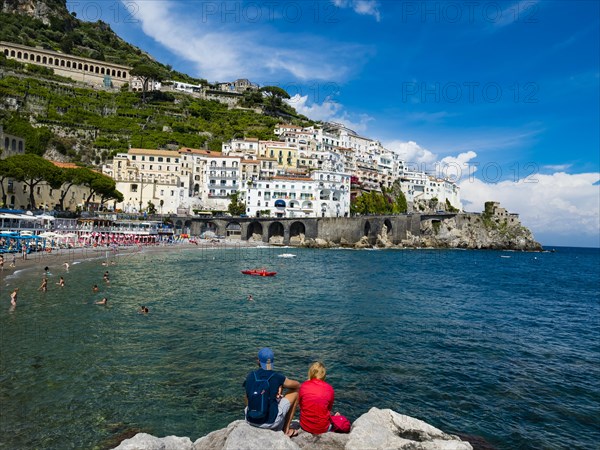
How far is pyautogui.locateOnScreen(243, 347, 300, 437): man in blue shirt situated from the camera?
508cm

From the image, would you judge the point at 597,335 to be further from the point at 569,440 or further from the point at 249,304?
the point at 249,304

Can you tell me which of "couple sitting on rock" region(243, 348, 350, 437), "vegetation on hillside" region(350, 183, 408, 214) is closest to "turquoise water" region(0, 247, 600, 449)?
"couple sitting on rock" region(243, 348, 350, 437)

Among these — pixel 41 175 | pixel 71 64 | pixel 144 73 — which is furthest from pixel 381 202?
pixel 71 64

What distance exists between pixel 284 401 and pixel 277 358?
8.19 meters

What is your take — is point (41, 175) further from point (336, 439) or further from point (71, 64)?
point (71, 64)

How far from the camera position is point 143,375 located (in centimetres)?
1131

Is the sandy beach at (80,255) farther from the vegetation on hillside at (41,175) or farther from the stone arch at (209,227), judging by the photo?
the vegetation on hillside at (41,175)

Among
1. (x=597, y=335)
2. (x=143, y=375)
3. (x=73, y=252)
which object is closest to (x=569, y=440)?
(x=143, y=375)

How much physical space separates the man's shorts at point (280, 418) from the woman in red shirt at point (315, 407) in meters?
0.30

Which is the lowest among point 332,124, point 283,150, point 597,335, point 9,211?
point 597,335

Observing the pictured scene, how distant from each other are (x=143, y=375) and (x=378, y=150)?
123m

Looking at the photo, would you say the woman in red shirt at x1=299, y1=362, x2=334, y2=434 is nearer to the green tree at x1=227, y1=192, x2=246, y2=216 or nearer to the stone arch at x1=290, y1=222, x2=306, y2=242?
the stone arch at x1=290, y1=222, x2=306, y2=242

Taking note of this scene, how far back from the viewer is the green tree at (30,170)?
165 feet

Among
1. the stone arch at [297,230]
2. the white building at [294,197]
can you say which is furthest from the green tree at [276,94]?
the stone arch at [297,230]
